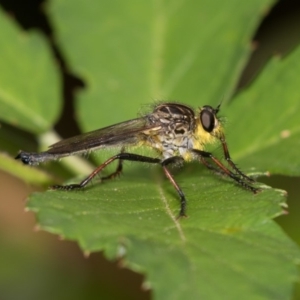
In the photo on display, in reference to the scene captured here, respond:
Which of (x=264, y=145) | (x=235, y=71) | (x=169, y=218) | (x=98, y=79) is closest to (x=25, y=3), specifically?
(x=98, y=79)

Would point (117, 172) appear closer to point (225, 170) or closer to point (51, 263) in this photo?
point (225, 170)

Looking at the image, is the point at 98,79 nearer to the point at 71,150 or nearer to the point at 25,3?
the point at 71,150

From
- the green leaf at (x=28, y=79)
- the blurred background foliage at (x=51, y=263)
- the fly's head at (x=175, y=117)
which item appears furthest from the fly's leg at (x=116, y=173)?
the blurred background foliage at (x=51, y=263)

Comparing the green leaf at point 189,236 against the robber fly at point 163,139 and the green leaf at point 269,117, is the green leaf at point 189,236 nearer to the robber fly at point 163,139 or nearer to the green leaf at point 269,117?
the robber fly at point 163,139

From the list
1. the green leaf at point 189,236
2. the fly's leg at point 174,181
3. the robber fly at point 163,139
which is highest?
the robber fly at point 163,139

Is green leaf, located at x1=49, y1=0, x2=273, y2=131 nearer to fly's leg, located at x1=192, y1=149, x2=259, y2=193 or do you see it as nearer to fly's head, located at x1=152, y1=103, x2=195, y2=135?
fly's head, located at x1=152, y1=103, x2=195, y2=135

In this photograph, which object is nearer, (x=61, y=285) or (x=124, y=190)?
(x=124, y=190)

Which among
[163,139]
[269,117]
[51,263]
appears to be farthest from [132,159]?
[51,263]
